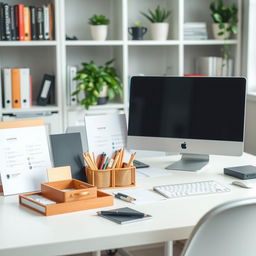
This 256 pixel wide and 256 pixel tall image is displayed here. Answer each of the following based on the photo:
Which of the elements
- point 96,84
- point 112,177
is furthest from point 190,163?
point 96,84

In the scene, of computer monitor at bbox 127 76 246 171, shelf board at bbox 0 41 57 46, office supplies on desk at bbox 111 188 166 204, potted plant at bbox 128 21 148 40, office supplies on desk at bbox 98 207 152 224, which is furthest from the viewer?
potted plant at bbox 128 21 148 40

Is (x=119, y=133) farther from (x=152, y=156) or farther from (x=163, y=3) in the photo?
(x=163, y=3)

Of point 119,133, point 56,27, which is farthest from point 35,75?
point 119,133

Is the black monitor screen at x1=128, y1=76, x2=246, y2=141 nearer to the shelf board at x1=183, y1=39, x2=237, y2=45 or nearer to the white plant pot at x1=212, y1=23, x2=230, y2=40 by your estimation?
the shelf board at x1=183, y1=39, x2=237, y2=45

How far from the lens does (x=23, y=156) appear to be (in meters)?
2.06

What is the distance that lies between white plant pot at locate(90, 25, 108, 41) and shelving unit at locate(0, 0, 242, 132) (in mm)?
68

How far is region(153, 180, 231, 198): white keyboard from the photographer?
2.05 metres

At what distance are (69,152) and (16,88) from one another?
6.27 feet

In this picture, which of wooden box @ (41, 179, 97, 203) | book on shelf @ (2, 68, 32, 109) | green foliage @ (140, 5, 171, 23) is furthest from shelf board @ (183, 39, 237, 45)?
wooden box @ (41, 179, 97, 203)

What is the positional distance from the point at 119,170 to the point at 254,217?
0.79m

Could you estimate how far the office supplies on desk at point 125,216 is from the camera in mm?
1712

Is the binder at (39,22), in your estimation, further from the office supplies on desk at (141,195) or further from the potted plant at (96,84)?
the office supplies on desk at (141,195)

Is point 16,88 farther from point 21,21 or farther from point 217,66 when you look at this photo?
point 217,66

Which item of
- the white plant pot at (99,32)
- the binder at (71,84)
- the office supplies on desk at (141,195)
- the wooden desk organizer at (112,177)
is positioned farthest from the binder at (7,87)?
the office supplies on desk at (141,195)
